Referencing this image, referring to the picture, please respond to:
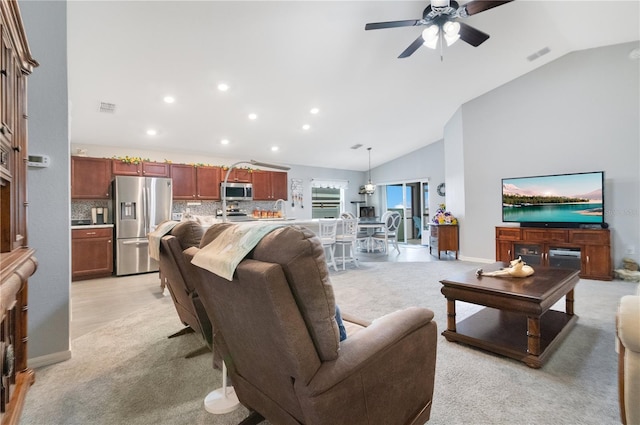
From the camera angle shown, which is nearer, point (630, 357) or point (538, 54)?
point (630, 357)

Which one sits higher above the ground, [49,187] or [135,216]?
[49,187]

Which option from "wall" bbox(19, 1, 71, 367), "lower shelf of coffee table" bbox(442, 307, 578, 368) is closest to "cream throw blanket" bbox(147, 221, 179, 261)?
"wall" bbox(19, 1, 71, 367)

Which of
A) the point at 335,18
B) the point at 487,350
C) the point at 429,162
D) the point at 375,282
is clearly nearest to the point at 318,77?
the point at 335,18

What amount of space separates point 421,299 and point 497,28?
143 inches

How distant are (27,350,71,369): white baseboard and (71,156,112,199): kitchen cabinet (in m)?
3.53

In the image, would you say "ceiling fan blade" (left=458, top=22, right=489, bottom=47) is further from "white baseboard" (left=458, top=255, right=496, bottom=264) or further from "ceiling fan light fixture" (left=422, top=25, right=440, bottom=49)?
"white baseboard" (left=458, top=255, right=496, bottom=264)

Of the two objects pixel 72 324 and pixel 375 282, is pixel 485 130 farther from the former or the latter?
pixel 72 324

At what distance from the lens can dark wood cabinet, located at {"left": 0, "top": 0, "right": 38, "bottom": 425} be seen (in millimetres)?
1224

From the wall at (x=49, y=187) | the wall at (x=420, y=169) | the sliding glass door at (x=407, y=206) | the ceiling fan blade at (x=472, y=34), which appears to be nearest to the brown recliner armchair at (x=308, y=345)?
the wall at (x=49, y=187)

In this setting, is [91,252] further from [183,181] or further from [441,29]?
[441,29]

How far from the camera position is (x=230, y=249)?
3.43ft

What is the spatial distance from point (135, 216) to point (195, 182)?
1.36m

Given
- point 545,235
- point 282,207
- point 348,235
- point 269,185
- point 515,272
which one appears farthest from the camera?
point 282,207

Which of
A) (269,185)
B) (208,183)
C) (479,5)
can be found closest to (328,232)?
(269,185)
